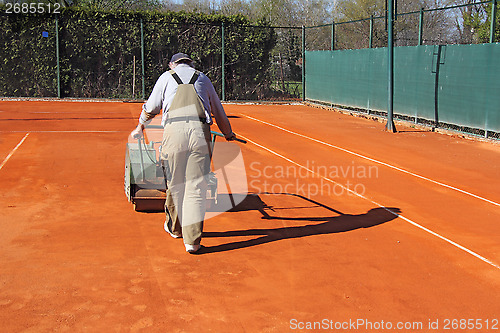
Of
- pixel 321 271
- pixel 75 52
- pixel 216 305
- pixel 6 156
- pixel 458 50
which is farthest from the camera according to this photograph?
pixel 75 52

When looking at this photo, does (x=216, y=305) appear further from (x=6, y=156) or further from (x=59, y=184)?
(x=6, y=156)

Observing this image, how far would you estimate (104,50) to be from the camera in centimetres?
2795

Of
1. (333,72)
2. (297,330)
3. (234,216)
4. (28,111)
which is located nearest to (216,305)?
(297,330)

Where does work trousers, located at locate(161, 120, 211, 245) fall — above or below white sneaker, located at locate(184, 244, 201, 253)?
above

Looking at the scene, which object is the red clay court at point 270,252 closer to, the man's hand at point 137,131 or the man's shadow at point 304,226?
the man's shadow at point 304,226

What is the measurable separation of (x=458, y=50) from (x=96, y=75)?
17097 millimetres

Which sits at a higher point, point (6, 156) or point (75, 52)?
point (75, 52)

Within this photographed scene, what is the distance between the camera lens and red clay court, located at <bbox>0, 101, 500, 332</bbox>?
16.3 ft

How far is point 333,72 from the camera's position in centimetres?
2533

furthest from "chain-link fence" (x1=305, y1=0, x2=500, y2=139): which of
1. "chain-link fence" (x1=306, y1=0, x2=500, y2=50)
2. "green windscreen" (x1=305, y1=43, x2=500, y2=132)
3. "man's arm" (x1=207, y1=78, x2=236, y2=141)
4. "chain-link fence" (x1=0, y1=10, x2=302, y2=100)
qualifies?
"man's arm" (x1=207, y1=78, x2=236, y2=141)

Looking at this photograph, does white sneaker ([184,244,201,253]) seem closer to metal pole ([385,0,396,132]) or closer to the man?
the man

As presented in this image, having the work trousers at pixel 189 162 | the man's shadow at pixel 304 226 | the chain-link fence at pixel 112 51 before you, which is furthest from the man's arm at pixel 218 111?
the chain-link fence at pixel 112 51

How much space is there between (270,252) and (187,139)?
150 centimetres

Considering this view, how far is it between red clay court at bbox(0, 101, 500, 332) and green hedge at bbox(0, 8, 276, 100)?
52.4 feet
